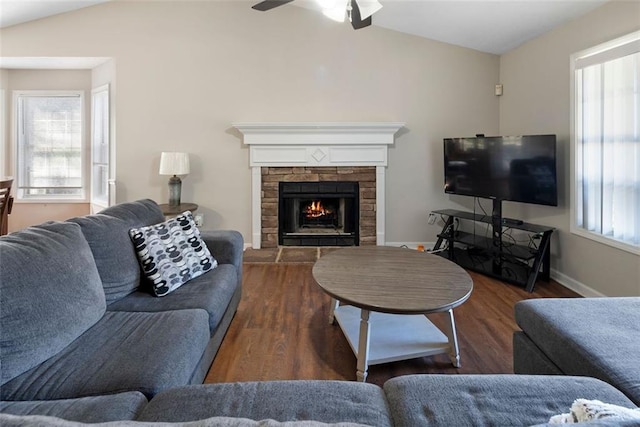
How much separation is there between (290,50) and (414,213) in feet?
8.54

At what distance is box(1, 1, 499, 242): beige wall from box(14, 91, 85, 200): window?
83 cm

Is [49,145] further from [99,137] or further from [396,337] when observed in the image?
[396,337]

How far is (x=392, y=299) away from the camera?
1761 mm

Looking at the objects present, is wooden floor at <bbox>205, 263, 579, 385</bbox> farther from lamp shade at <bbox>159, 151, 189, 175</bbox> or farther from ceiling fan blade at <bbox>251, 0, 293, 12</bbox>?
ceiling fan blade at <bbox>251, 0, 293, 12</bbox>

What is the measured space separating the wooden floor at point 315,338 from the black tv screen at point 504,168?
90cm

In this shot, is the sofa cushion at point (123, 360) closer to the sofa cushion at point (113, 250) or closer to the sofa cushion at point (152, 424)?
the sofa cushion at point (113, 250)

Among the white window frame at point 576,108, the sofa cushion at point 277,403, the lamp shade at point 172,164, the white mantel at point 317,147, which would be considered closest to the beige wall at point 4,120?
the lamp shade at point 172,164

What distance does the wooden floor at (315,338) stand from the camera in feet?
6.44

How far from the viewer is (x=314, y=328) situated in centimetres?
245

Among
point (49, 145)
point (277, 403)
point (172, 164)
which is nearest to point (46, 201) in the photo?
point (49, 145)

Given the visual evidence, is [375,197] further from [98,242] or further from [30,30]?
[30,30]

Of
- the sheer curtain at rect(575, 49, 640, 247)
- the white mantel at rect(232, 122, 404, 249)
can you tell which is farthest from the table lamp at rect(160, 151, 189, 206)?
the sheer curtain at rect(575, 49, 640, 247)

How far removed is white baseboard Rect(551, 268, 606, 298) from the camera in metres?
2.98

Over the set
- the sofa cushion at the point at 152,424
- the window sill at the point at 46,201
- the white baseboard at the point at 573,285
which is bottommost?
the white baseboard at the point at 573,285
